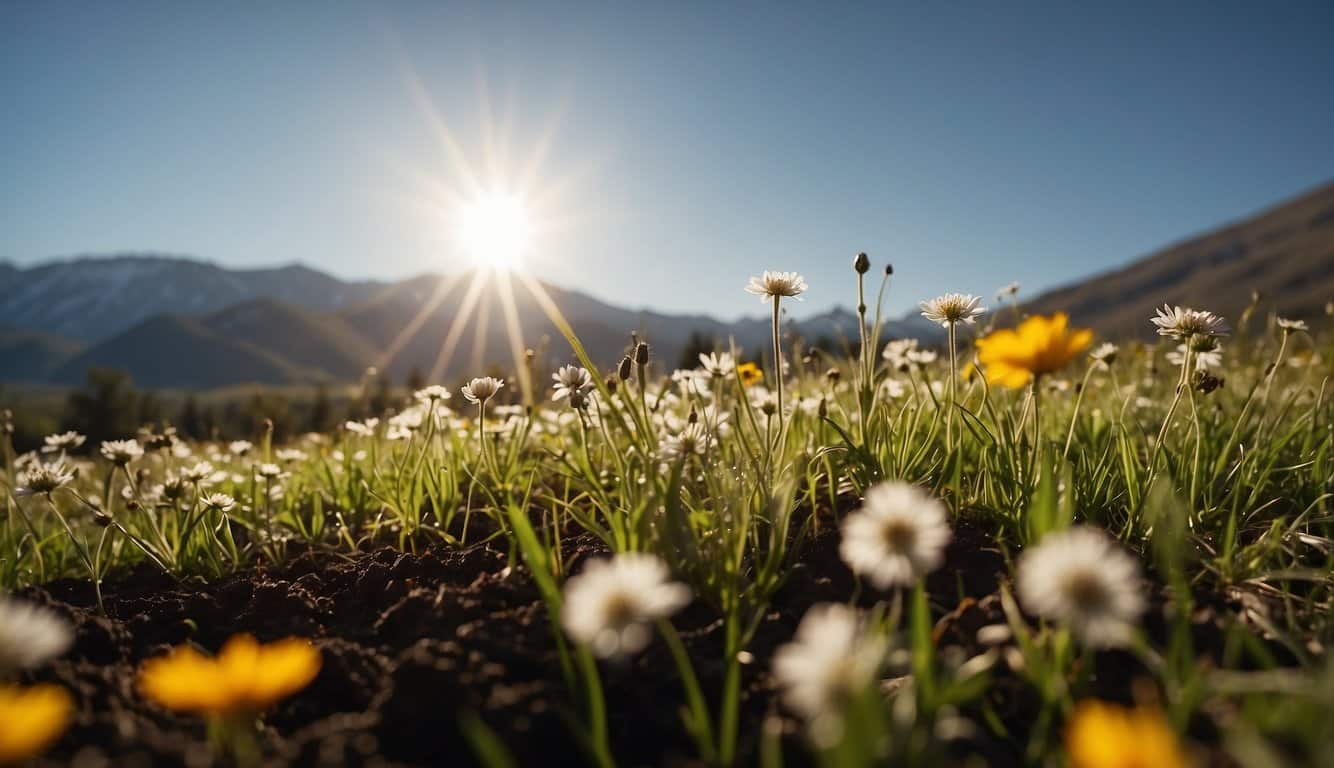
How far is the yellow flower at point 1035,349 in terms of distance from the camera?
142cm

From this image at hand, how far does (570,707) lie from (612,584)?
0.44 m

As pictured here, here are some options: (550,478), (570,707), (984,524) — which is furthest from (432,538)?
(984,524)

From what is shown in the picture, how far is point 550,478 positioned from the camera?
313cm

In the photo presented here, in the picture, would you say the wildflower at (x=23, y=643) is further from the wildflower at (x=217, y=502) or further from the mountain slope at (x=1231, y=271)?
the mountain slope at (x=1231, y=271)

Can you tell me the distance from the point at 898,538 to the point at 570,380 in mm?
1204

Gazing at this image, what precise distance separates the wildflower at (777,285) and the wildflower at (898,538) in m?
1.09

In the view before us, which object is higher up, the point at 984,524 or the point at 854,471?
the point at 854,471

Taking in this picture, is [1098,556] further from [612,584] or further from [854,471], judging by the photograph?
[854,471]

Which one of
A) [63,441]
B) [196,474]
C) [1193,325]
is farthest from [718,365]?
[63,441]

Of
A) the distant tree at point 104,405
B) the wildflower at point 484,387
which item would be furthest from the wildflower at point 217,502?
the distant tree at point 104,405

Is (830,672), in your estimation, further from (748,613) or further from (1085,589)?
(748,613)

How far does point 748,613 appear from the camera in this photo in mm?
1668

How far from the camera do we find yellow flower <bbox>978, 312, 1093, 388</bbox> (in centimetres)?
142

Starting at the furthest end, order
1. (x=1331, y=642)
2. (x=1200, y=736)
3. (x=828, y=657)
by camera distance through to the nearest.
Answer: (x=1331, y=642)
(x=1200, y=736)
(x=828, y=657)
